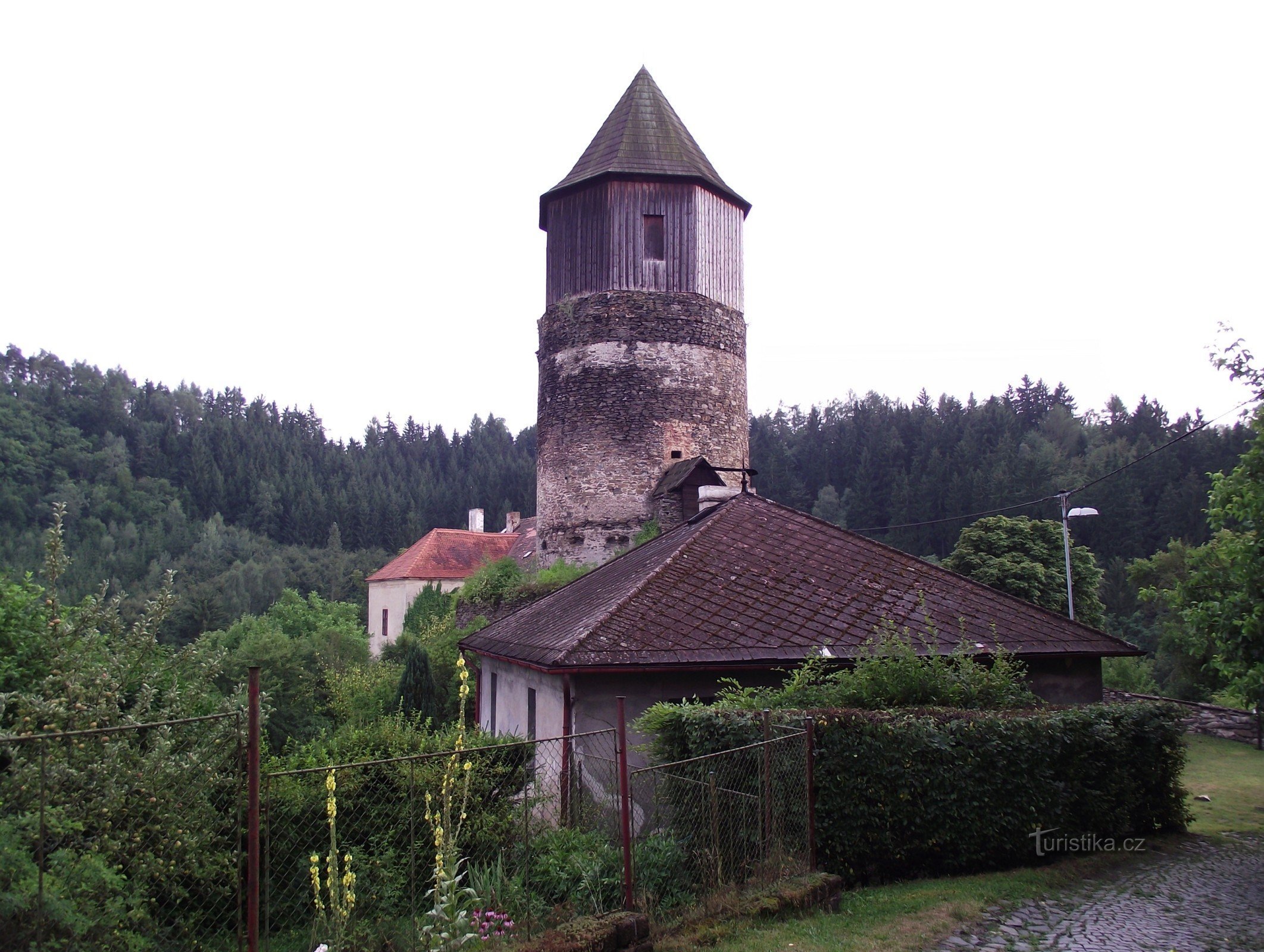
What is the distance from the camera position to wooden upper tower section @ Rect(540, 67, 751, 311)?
23219mm

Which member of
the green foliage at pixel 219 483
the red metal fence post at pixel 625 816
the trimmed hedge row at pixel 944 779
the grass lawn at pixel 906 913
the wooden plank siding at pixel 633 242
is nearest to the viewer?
the red metal fence post at pixel 625 816

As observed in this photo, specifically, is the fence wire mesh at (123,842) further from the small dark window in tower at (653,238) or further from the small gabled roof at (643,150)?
the small gabled roof at (643,150)

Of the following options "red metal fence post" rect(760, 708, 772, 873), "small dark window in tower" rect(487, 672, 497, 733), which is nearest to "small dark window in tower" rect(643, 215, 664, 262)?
"small dark window in tower" rect(487, 672, 497, 733)

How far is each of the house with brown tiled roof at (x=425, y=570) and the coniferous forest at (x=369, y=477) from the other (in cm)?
1004

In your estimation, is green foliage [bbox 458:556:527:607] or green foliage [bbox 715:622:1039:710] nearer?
green foliage [bbox 715:622:1039:710]

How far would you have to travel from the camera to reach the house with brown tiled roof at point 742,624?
33.6 ft

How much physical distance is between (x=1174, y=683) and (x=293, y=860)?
1185 inches

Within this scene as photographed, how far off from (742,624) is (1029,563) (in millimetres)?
26449

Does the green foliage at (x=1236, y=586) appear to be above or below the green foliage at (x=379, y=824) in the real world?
above

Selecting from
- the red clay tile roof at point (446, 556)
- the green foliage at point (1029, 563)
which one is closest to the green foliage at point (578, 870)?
Result: the green foliage at point (1029, 563)

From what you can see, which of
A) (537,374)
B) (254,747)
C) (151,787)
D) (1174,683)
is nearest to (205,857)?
(151,787)

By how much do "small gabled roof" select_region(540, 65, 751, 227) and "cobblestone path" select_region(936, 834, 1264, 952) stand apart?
19407mm

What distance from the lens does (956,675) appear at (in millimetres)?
9359

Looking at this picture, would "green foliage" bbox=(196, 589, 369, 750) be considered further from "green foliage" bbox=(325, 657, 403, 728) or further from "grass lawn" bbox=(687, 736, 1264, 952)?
"grass lawn" bbox=(687, 736, 1264, 952)
